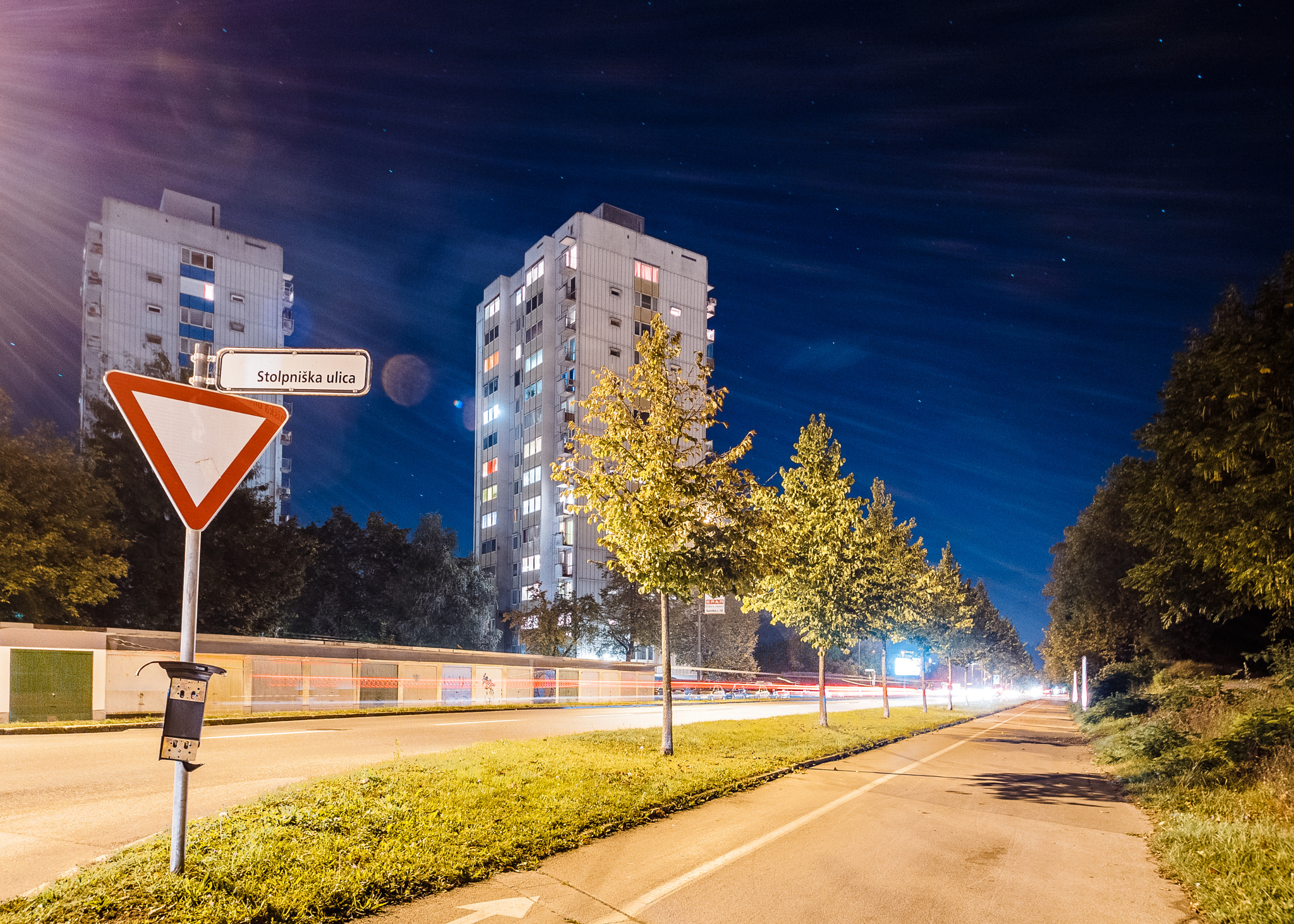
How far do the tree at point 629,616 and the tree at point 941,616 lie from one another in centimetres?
2047

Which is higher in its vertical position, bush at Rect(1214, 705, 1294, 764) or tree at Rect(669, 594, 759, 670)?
bush at Rect(1214, 705, 1294, 764)

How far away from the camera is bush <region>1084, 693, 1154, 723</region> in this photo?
26875 millimetres

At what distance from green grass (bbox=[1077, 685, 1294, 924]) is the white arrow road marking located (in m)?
4.86

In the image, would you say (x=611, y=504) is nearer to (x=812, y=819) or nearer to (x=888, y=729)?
(x=812, y=819)

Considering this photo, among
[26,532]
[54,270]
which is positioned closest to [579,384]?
[26,532]

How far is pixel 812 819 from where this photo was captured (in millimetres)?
8977

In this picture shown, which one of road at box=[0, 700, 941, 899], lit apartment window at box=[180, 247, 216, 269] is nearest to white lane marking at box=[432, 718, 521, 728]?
road at box=[0, 700, 941, 899]

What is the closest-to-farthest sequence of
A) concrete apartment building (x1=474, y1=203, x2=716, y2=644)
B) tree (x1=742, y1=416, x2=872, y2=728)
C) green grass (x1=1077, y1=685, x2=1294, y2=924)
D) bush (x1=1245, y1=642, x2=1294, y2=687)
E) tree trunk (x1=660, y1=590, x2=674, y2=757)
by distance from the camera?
green grass (x1=1077, y1=685, x2=1294, y2=924) < tree trunk (x1=660, y1=590, x2=674, y2=757) < bush (x1=1245, y1=642, x2=1294, y2=687) < tree (x1=742, y1=416, x2=872, y2=728) < concrete apartment building (x1=474, y1=203, x2=716, y2=644)

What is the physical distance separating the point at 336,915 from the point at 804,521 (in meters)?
18.6

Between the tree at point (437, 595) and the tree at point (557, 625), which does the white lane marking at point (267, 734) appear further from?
the tree at point (437, 595)

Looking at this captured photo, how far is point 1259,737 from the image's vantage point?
1220 cm

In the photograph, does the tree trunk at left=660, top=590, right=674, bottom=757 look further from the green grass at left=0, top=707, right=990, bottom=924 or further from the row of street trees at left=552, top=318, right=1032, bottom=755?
the green grass at left=0, top=707, right=990, bottom=924

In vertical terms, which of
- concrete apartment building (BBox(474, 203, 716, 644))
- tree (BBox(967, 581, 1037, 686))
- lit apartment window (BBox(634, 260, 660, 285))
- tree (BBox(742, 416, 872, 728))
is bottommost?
tree (BBox(967, 581, 1037, 686))

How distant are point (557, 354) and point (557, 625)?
3470cm
